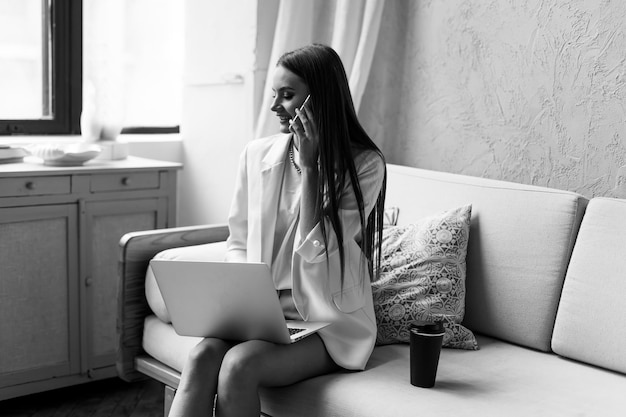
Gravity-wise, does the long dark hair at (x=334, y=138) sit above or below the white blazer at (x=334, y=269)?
above

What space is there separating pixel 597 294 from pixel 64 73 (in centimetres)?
213

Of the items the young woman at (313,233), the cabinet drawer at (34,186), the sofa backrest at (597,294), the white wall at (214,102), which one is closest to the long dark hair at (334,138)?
the young woman at (313,233)

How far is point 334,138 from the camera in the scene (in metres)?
1.83

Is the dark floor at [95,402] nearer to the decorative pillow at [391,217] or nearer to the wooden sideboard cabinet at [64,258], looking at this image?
the wooden sideboard cabinet at [64,258]

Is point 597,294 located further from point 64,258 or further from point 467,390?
point 64,258

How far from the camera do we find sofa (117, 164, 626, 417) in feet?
5.40

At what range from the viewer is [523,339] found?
1979 mm

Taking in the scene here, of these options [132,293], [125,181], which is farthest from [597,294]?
[125,181]

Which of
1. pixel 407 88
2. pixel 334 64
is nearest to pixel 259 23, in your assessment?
pixel 407 88

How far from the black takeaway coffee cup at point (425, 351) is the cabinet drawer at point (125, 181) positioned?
4.50ft

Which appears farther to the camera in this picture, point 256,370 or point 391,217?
point 391,217

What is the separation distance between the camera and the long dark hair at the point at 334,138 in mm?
1796

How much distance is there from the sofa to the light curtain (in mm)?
506

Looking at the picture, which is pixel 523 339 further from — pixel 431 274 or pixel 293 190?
pixel 293 190
